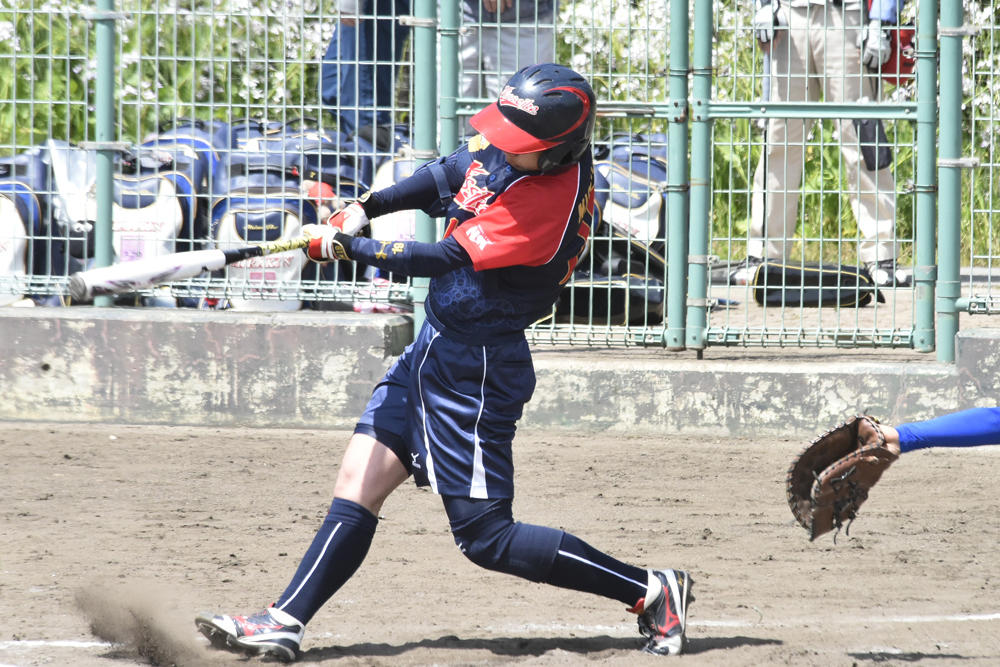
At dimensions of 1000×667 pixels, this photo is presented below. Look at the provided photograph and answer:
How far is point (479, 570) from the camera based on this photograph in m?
5.03

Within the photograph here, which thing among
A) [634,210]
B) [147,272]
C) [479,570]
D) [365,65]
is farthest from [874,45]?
[147,272]

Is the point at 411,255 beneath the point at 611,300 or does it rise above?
above

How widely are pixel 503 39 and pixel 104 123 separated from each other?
231 cm

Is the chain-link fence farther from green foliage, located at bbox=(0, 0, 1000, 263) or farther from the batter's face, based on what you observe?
the batter's face

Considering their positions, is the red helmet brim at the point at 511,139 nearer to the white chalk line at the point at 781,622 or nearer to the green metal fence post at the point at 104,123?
the white chalk line at the point at 781,622

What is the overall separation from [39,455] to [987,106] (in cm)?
527

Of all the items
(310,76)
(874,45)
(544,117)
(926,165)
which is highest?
(874,45)

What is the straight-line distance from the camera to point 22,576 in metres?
4.80

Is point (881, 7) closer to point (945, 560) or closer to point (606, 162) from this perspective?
point (606, 162)

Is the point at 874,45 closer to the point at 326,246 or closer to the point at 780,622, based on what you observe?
the point at 780,622

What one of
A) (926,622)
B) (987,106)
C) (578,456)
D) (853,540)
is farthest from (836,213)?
(926,622)

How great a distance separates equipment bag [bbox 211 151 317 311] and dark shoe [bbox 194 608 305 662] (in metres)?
3.80

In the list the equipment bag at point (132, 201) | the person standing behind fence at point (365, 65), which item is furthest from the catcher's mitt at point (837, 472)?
the equipment bag at point (132, 201)

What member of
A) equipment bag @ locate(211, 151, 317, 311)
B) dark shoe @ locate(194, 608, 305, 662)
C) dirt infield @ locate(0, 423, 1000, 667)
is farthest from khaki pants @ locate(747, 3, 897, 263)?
dark shoe @ locate(194, 608, 305, 662)
